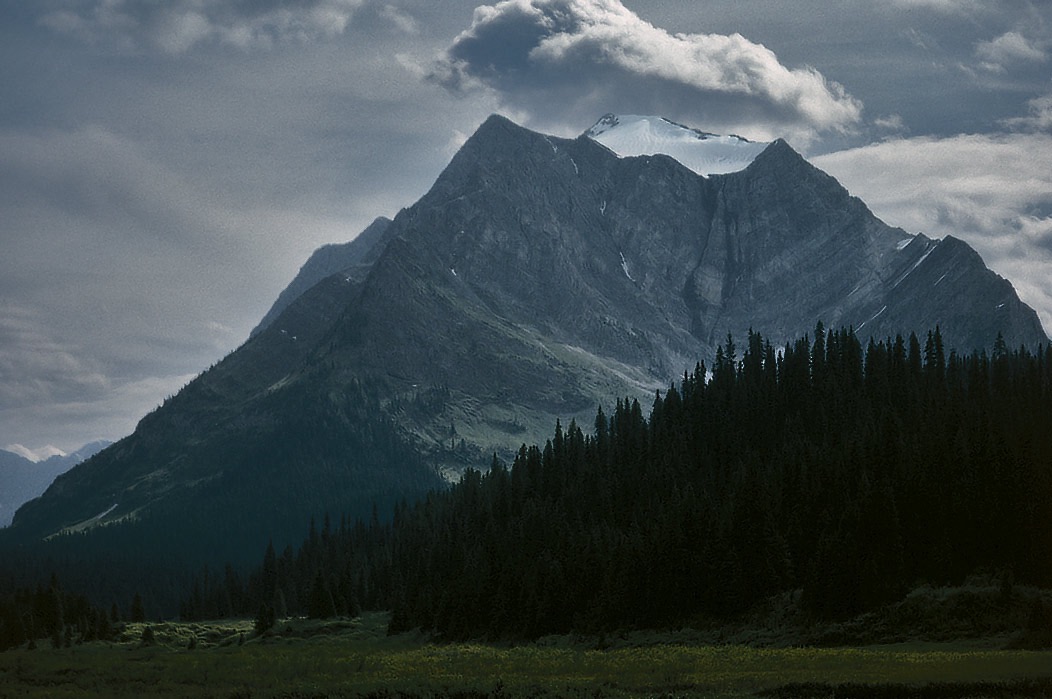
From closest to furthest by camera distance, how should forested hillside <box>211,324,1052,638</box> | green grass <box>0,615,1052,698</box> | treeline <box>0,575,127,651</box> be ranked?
green grass <box>0,615,1052,698</box>
forested hillside <box>211,324,1052,638</box>
treeline <box>0,575,127,651</box>

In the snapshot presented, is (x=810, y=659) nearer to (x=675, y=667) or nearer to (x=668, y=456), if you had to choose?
(x=675, y=667)

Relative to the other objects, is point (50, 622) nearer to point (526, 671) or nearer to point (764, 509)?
point (526, 671)

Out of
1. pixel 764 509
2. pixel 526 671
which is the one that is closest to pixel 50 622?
pixel 526 671

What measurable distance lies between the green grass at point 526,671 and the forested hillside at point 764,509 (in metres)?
11.8

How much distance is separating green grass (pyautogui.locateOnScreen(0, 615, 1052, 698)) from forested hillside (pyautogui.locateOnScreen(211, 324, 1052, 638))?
465 inches

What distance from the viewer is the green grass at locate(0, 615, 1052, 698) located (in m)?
66.4

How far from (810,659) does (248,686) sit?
4649 centimetres

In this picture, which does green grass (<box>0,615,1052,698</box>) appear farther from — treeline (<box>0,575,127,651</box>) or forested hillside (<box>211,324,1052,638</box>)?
treeline (<box>0,575,127,651</box>)

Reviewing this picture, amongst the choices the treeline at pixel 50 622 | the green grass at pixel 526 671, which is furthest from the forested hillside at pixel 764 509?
the treeline at pixel 50 622

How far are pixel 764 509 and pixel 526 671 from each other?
4262cm

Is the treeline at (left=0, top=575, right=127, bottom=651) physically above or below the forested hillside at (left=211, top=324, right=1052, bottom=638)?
below

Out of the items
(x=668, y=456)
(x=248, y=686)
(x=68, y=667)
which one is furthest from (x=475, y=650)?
(x=668, y=456)

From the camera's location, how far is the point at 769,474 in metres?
138

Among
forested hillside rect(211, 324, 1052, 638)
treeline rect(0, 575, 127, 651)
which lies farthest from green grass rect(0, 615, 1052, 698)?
treeline rect(0, 575, 127, 651)
